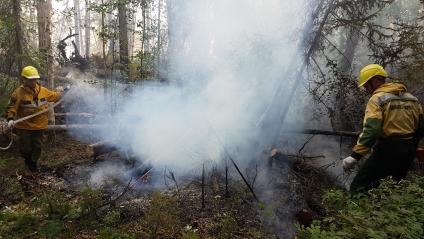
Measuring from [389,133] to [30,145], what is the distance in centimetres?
679

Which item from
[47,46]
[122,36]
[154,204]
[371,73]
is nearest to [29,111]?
[47,46]

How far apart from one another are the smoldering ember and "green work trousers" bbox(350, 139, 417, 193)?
0.02 m

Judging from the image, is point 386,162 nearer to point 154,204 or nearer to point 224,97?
point 154,204

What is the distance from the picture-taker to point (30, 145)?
7.14 meters

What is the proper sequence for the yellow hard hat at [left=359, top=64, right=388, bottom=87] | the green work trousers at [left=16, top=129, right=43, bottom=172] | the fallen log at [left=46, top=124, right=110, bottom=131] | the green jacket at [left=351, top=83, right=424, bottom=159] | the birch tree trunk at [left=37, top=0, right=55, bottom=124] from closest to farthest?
the green jacket at [left=351, top=83, right=424, bottom=159] → the yellow hard hat at [left=359, top=64, right=388, bottom=87] → the green work trousers at [left=16, top=129, right=43, bottom=172] → the fallen log at [left=46, top=124, right=110, bottom=131] → the birch tree trunk at [left=37, top=0, right=55, bottom=124]

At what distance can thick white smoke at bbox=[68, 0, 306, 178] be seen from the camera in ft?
22.3

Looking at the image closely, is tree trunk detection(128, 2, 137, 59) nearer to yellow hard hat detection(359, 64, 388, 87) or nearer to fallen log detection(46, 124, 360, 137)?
fallen log detection(46, 124, 360, 137)

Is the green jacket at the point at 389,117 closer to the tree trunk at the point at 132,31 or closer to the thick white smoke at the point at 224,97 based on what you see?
the thick white smoke at the point at 224,97

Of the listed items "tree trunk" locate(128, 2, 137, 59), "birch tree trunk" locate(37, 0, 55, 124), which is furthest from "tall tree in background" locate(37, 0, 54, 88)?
"tree trunk" locate(128, 2, 137, 59)

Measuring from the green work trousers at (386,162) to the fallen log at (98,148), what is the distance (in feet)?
17.2

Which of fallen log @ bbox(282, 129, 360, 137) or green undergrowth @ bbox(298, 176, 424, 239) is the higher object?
green undergrowth @ bbox(298, 176, 424, 239)

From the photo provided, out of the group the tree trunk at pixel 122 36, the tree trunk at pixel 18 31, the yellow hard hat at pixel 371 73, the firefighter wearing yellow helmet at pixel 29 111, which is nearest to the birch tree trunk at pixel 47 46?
the tree trunk at pixel 18 31

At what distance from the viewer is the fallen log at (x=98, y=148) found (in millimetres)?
7484

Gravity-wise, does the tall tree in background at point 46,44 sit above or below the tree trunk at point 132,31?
below
